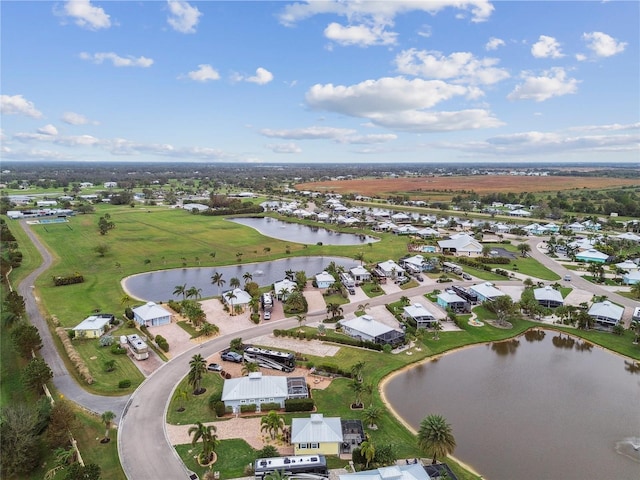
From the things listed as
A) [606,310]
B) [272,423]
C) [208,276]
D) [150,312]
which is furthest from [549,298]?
[208,276]

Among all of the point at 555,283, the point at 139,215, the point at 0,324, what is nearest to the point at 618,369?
the point at 555,283

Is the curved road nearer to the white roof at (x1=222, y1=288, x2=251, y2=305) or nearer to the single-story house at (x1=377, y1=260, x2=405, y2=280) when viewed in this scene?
the white roof at (x1=222, y1=288, x2=251, y2=305)

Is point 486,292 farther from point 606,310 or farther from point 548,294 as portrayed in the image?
point 606,310

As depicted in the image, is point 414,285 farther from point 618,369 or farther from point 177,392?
point 177,392

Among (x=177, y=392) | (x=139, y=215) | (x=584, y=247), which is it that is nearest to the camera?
(x=177, y=392)

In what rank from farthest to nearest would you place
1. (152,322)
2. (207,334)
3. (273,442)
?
(152,322) < (207,334) < (273,442)

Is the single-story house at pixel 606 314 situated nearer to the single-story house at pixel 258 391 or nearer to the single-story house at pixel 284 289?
the single-story house at pixel 258 391

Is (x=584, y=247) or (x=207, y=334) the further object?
(x=584, y=247)
